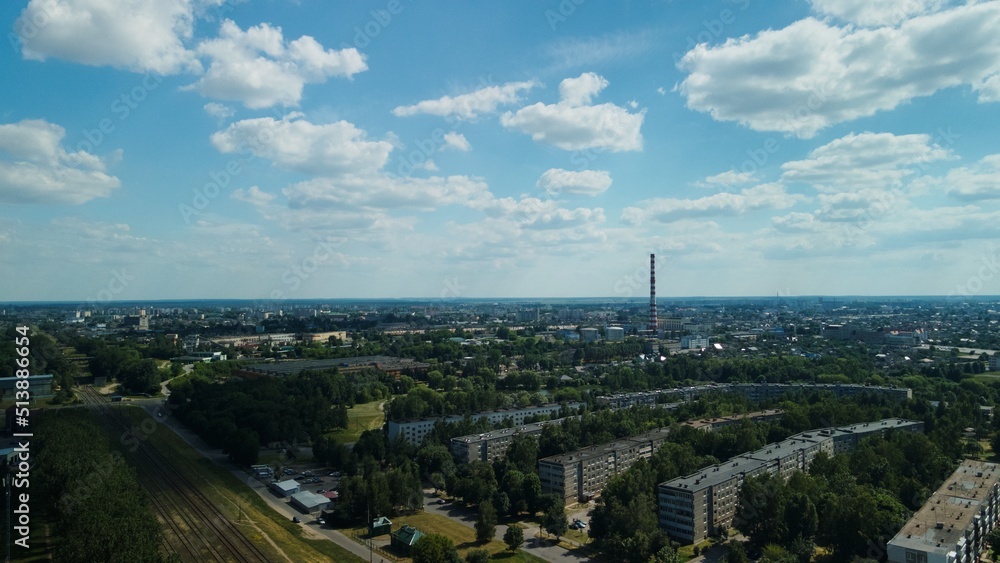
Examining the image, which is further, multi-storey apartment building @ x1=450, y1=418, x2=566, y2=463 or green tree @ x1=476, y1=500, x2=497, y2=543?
multi-storey apartment building @ x1=450, y1=418, x2=566, y2=463

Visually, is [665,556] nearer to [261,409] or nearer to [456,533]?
[456,533]

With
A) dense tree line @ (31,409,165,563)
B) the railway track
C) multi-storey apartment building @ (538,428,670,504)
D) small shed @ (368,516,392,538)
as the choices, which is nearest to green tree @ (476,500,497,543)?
small shed @ (368,516,392,538)

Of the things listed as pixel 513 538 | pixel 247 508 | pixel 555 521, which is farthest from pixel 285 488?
pixel 555 521

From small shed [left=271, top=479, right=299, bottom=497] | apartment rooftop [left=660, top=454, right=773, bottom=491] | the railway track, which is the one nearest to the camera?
the railway track

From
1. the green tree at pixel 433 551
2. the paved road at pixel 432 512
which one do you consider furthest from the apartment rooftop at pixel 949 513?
the green tree at pixel 433 551

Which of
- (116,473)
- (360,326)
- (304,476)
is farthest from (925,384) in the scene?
(360,326)

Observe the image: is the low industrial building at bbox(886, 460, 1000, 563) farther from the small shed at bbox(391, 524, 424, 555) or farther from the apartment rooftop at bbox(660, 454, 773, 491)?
the small shed at bbox(391, 524, 424, 555)
